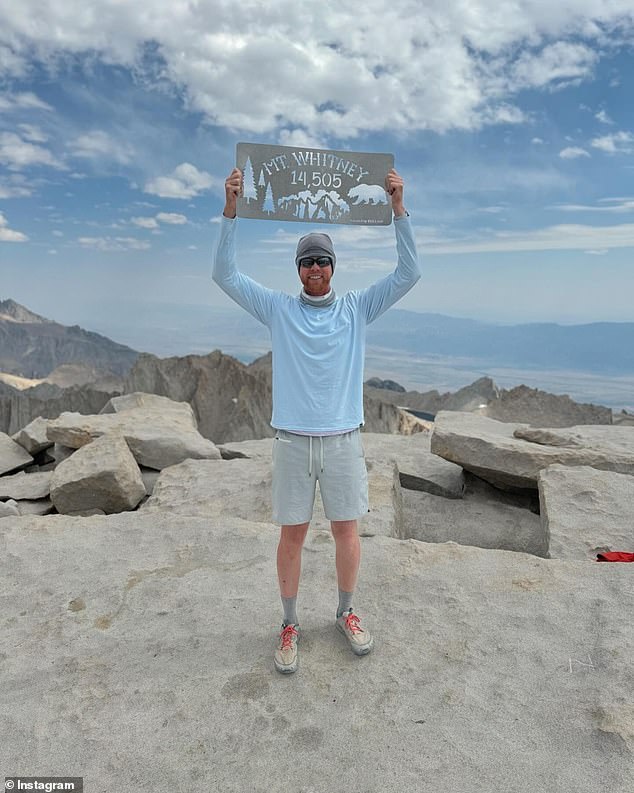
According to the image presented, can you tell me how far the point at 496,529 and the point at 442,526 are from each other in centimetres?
48

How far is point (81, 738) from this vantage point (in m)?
2.26

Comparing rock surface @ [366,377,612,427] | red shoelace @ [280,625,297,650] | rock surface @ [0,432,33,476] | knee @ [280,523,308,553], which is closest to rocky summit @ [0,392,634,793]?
red shoelace @ [280,625,297,650]

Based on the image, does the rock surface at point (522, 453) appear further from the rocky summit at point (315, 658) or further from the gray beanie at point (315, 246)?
the gray beanie at point (315, 246)

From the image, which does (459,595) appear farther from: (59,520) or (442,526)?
(59,520)

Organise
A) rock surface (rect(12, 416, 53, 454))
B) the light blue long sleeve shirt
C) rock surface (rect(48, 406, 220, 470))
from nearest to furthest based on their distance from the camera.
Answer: the light blue long sleeve shirt
rock surface (rect(48, 406, 220, 470))
rock surface (rect(12, 416, 53, 454))

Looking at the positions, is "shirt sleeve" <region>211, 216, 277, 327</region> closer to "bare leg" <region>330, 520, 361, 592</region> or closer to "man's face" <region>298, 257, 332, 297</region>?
"man's face" <region>298, 257, 332, 297</region>

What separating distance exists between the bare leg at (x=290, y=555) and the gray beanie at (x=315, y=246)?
45.2 inches

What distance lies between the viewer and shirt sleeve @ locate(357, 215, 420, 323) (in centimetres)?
262

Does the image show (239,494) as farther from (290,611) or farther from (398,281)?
(398,281)

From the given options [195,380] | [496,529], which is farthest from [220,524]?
[195,380]

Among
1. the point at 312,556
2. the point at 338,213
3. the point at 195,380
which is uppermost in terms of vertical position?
the point at 338,213

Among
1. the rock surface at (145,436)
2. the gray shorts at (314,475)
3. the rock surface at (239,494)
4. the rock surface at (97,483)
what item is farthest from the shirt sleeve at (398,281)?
the rock surface at (145,436)

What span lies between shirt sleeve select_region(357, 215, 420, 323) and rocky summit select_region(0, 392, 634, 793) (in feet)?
4.96

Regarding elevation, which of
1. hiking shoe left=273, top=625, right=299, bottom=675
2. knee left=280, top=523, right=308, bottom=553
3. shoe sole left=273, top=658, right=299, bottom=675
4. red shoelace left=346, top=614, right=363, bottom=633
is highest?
knee left=280, top=523, right=308, bottom=553
